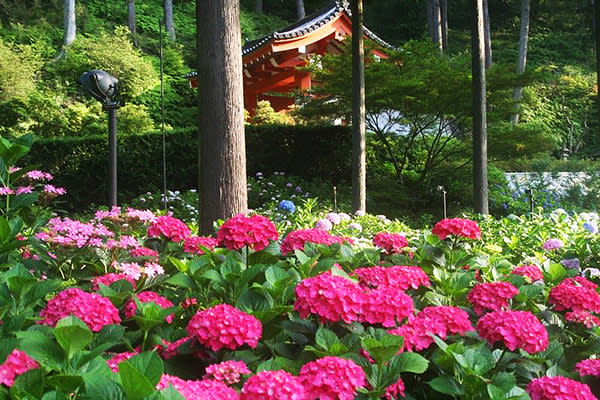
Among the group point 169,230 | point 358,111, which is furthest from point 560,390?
point 358,111

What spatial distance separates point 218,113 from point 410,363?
3882mm

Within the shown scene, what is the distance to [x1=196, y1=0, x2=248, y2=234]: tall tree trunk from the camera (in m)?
4.85

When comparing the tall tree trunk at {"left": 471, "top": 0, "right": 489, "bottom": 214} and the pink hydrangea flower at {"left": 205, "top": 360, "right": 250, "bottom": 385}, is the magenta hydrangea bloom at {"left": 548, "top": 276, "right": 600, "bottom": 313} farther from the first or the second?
the tall tree trunk at {"left": 471, "top": 0, "right": 489, "bottom": 214}

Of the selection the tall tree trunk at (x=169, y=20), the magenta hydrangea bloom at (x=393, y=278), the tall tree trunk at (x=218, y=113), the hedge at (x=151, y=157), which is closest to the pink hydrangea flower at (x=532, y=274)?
the magenta hydrangea bloom at (x=393, y=278)

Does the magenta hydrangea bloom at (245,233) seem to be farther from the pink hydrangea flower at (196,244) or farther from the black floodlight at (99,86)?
the black floodlight at (99,86)

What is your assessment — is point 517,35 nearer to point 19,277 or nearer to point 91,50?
point 91,50

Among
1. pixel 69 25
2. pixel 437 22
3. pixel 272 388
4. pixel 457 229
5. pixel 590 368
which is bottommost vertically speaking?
pixel 590 368

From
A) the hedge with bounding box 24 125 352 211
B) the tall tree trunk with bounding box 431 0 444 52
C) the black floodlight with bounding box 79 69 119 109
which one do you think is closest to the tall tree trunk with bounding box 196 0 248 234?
the black floodlight with bounding box 79 69 119 109

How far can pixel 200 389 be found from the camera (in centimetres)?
103

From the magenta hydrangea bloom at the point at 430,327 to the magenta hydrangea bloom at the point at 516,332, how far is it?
0.25ft

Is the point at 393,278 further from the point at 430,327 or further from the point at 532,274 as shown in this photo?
the point at 532,274

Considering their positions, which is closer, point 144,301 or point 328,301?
point 328,301

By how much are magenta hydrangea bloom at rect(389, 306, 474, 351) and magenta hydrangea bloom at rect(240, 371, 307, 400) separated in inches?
15.8

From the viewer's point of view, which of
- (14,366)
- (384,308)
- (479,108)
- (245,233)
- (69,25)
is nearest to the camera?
(14,366)
